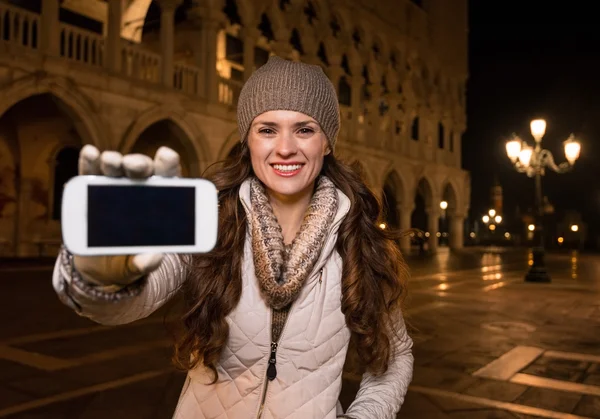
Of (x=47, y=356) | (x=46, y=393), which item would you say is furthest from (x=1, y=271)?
(x=46, y=393)

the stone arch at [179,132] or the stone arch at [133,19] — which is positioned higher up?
the stone arch at [133,19]

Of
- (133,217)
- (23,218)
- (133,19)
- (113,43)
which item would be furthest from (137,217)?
(133,19)

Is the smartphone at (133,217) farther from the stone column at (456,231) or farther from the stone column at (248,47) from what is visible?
the stone column at (456,231)

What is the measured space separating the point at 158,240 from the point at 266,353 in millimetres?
788

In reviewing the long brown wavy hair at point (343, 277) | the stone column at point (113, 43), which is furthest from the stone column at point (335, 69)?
the long brown wavy hair at point (343, 277)

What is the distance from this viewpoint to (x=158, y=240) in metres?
0.74

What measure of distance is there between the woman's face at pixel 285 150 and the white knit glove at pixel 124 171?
76 cm

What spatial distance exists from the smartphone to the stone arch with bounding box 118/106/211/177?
520 inches

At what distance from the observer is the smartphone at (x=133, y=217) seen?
2.32 ft

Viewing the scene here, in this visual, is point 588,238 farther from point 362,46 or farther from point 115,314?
point 115,314

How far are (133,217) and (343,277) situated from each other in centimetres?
96

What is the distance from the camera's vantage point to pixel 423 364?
17.3ft

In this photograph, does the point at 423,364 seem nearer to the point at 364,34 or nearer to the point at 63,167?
the point at 63,167

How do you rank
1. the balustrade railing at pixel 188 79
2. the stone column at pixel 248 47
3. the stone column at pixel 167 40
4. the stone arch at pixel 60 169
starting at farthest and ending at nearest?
the stone column at pixel 248 47
the stone arch at pixel 60 169
the balustrade railing at pixel 188 79
the stone column at pixel 167 40
